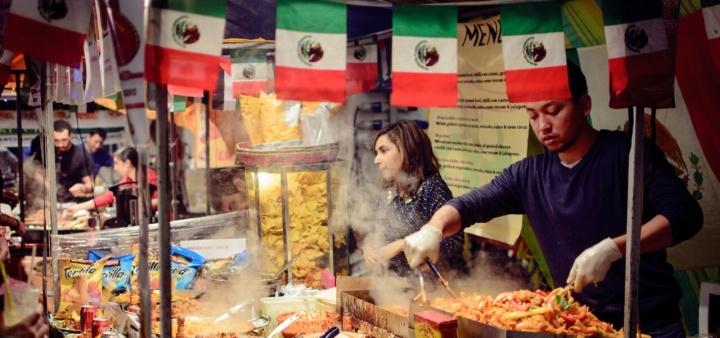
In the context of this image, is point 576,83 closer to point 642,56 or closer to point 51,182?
point 642,56

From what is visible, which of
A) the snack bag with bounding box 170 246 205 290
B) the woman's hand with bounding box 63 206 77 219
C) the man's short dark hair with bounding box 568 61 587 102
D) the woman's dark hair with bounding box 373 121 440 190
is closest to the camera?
the man's short dark hair with bounding box 568 61 587 102

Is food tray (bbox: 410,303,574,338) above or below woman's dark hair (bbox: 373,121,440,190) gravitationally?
below

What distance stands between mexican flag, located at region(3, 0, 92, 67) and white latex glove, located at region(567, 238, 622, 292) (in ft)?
9.28

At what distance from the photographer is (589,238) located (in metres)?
4.80

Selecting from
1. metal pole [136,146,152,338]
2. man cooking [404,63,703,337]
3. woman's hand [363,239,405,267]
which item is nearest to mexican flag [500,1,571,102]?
man cooking [404,63,703,337]

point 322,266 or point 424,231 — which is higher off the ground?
point 424,231

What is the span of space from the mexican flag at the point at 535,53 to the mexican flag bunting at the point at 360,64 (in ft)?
9.17

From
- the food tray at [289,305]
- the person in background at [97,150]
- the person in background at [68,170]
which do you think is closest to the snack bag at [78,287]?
the food tray at [289,305]

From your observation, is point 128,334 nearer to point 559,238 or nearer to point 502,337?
point 502,337

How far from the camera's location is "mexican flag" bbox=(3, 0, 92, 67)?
3.25 metres

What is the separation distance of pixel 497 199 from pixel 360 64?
2019 millimetres

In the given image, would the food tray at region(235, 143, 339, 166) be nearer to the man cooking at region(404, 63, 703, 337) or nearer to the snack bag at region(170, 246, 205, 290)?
the snack bag at region(170, 246, 205, 290)

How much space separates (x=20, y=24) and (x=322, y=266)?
3873 mm

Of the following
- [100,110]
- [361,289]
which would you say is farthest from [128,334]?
[100,110]
